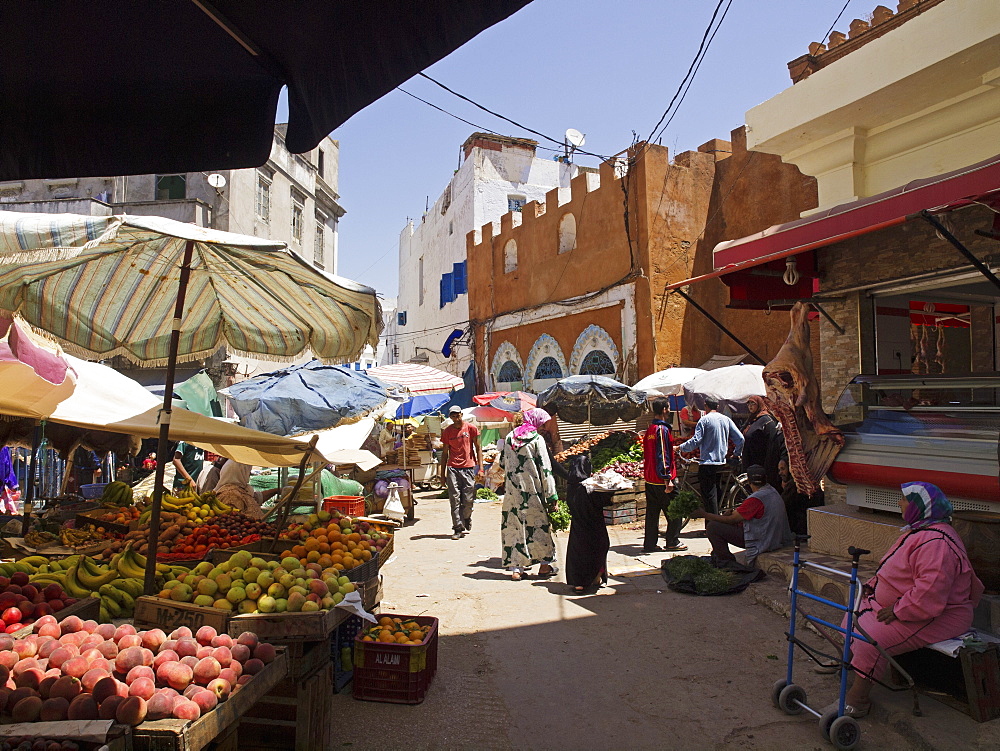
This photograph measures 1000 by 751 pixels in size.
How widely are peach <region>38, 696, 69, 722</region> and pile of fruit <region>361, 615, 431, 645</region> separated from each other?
7.09 ft

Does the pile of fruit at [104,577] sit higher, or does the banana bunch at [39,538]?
the pile of fruit at [104,577]

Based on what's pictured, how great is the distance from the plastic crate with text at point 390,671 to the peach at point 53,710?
2.12 m

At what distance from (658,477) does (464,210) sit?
21.7m

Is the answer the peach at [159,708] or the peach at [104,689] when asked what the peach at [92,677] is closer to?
the peach at [104,689]

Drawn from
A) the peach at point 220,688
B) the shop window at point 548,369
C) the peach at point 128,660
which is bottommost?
the peach at point 220,688

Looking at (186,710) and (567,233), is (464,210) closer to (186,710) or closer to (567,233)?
(567,233)

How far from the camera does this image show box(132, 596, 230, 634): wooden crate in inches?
140

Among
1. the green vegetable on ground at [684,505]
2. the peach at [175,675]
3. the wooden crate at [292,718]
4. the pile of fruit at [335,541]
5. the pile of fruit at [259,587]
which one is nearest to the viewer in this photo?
the peach at [175,675]

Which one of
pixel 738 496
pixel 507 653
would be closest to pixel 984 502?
pixel 507 653

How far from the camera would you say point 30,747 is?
7.30 feet

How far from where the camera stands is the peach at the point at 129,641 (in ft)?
9.59

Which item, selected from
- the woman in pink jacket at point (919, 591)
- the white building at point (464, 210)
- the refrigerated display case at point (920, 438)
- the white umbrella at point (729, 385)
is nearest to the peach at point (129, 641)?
the woman in pink jacket at point (919, 591)

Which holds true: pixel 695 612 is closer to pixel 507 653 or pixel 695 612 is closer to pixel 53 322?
pixel 507 653

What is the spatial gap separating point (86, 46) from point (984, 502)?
19.7 ft
